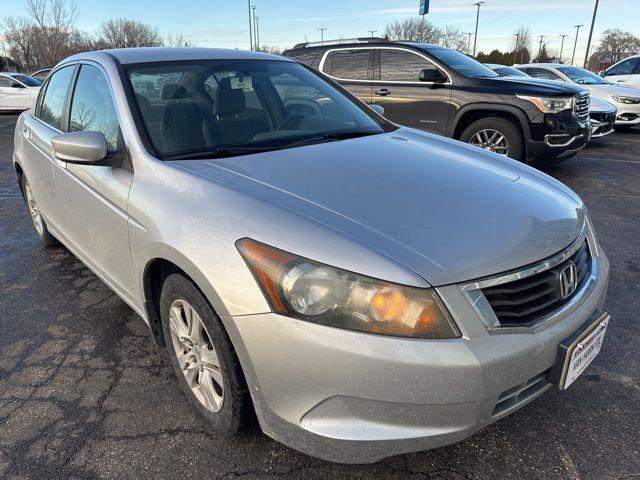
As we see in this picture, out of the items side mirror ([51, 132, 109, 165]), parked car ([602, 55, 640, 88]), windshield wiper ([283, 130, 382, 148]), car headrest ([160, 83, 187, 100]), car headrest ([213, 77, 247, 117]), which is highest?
car headrest ([160, 83, 187, 100])

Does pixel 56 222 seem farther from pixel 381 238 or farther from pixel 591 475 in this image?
pixel 591 475

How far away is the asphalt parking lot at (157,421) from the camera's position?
1.96 m

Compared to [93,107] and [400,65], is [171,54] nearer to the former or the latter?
[93,107]

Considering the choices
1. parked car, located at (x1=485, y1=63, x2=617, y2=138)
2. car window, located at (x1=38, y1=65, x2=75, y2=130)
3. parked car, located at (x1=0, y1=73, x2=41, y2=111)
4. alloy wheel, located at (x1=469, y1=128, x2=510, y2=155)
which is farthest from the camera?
parked car, located at (x1=0, y1=73, x2=41, y2=111)

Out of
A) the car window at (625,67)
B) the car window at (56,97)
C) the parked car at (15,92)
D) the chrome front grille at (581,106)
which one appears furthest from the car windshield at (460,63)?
the parked car at (15,92)

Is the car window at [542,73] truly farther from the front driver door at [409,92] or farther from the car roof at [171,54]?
the car roof at [171,54]

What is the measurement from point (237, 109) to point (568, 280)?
74.2 inches

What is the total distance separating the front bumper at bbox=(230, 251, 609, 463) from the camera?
152 cm

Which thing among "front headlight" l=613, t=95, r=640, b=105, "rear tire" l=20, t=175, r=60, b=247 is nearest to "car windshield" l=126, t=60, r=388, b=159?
"rear tire" l=20, t=175, r=60, b=247

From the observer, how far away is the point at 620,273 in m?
3.71

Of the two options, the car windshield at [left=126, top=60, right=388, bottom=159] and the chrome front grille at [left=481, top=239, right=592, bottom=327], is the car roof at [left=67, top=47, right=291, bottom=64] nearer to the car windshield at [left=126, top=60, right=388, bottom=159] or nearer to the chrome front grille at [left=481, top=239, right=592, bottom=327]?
the car windshield at [left=126, top=60, right=388, bottom=159]

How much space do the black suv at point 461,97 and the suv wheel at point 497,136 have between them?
0.01 m

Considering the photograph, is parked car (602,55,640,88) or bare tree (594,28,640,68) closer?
parked car (602,55,640,88)

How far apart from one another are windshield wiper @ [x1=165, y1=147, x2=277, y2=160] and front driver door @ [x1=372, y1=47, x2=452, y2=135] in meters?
5.09
